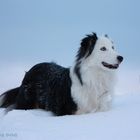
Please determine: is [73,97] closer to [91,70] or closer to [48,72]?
[91,70]

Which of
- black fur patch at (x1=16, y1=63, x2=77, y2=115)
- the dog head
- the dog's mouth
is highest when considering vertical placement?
the dog head

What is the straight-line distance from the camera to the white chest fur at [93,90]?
7219mm

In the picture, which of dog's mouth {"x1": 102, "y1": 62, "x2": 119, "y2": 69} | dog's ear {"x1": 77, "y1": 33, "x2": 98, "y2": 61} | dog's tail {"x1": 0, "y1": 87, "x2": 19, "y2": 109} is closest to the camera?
dog's mouth {"x1": 102, "y1": 62, "x2": 119, "y2": 69}

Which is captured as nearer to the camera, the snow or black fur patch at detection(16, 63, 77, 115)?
the snow

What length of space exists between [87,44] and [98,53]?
10.6 inches

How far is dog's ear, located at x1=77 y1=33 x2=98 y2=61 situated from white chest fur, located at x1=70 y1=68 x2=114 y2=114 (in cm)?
31

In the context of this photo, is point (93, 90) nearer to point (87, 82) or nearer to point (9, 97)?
point (87, 82)

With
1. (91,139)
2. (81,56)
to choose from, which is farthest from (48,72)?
(91,139)

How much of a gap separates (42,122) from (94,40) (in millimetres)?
2261

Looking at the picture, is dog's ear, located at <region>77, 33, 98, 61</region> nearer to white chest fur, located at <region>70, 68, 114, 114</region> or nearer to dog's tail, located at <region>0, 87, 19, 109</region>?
white chest fur, located at <region>70, 68, 114, 114</region>

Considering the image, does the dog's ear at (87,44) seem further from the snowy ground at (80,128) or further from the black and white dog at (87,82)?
the snowy ground at (80,128)

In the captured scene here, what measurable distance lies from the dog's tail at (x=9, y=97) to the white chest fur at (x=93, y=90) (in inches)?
74.9

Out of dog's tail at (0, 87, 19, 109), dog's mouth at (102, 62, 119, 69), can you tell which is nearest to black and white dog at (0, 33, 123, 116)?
dog's mouth at (102, 62, 119, 69)

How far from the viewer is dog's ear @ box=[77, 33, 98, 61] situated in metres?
7.40
